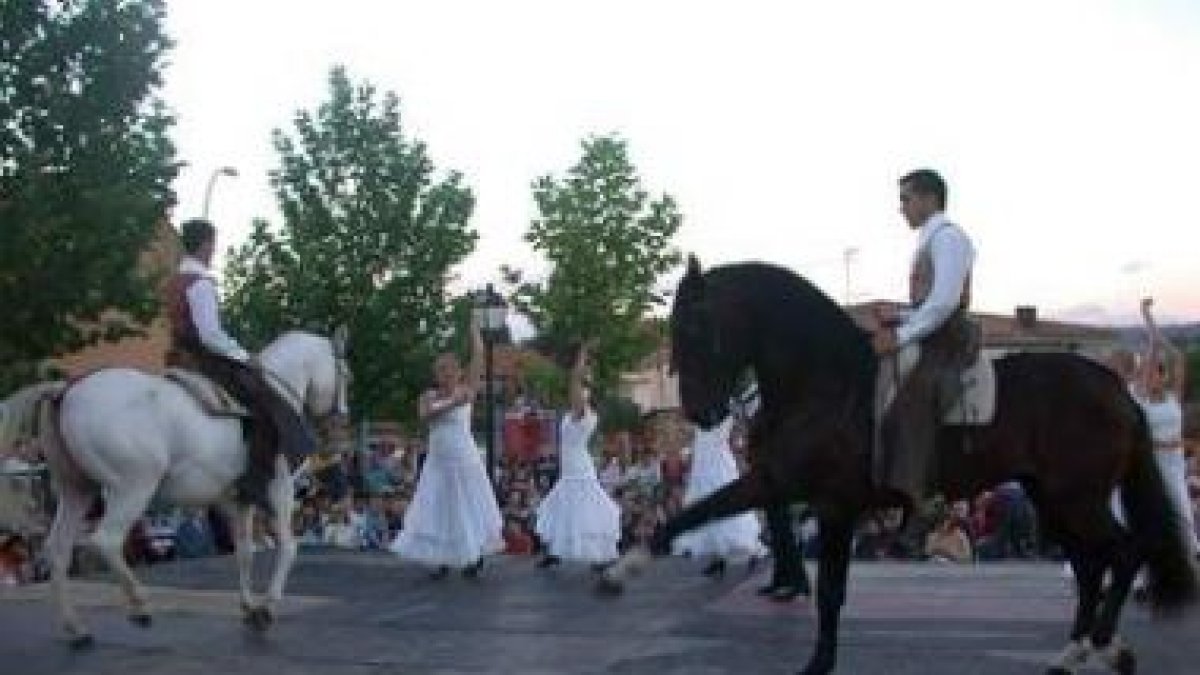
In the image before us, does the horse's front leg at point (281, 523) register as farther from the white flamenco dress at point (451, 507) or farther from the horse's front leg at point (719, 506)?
the horse's front leg at point (719, 506)

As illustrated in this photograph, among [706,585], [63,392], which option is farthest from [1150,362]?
[63,392]

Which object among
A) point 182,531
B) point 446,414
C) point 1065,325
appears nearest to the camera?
point 446,414

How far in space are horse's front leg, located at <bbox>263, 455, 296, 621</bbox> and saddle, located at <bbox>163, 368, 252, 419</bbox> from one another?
0.54m

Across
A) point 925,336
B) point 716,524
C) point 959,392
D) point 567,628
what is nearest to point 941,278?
point 925,336

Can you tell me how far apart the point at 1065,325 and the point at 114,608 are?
114085 mm

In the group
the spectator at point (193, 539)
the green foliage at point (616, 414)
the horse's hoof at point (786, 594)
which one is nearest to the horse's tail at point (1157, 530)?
the horse's hoof at point (786, 594)

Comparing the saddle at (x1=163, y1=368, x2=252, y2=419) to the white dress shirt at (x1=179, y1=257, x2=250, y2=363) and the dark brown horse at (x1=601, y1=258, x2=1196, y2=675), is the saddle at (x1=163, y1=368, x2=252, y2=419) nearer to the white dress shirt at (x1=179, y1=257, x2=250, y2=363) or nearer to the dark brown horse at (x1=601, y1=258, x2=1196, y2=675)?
the white dress shirt at (x1=179, y1=257, x2=250, y2=363)

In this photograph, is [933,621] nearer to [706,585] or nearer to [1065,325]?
[706,585]

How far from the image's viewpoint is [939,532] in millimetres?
18031

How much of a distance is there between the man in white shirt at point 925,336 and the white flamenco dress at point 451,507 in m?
6.61

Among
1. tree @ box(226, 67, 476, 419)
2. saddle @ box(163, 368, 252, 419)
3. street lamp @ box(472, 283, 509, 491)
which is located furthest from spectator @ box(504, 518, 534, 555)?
tree @ box(226, 67, 476, 419)

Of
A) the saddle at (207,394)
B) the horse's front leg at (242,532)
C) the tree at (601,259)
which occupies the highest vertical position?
the tree at (601,259)

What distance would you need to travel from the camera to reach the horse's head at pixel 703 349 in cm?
820

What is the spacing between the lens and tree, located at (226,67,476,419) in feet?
122
